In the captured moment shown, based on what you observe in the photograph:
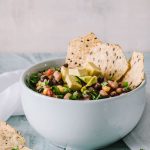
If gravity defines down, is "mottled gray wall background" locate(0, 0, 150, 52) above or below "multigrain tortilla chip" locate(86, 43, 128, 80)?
below

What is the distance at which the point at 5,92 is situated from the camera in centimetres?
133

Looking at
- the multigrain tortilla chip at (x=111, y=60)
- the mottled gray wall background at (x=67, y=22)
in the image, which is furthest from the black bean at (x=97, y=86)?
the mottled gray wall background at (x=67, y=22)

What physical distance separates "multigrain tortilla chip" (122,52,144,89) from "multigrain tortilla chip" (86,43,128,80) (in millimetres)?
16

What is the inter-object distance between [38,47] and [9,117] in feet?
3.23

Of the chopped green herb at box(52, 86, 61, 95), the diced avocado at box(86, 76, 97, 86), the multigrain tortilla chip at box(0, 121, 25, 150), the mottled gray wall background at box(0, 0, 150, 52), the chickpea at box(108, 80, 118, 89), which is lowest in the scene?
the mottled gray wall background at box(0, 0, 150, 52)

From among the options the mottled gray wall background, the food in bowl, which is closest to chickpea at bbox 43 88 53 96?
the food in bowl

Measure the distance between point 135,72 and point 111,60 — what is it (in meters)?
0.08

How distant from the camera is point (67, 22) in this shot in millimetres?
2219

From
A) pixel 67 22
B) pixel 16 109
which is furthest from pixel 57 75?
pixel 67 22

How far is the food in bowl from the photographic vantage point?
3.68 feet

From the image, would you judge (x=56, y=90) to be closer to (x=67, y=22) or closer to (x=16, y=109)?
(x=16, y=109)

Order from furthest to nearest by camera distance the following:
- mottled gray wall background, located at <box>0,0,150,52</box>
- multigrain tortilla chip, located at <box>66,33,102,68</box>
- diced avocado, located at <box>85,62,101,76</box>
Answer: mottled gray wall background, located at <box>0,0,150,52</box> → multigrain tortilla chip, located at <box>66,33,102,68</box> → diced avocado, located at <box>85,62,101,76</box>

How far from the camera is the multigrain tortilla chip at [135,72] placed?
116 centimetres

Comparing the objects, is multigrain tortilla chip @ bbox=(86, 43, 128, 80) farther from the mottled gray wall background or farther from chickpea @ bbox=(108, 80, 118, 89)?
the mottled gray wall background
